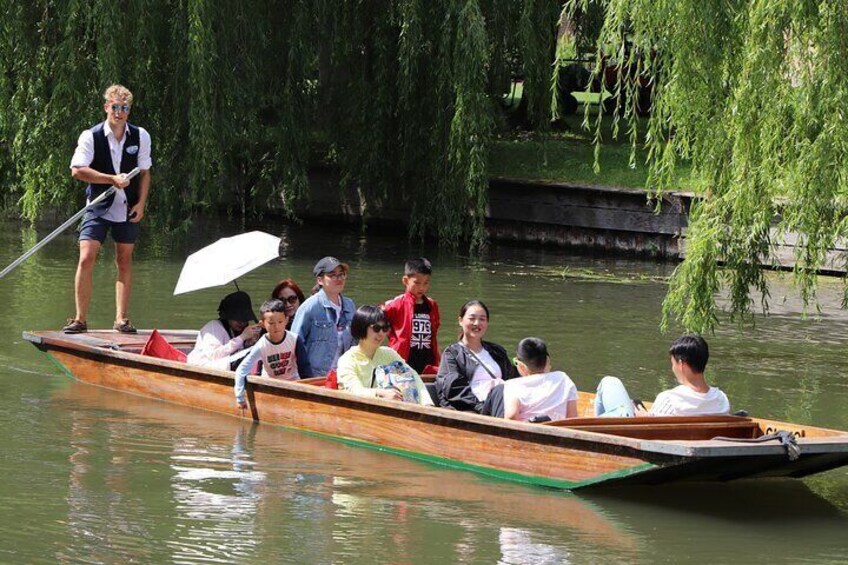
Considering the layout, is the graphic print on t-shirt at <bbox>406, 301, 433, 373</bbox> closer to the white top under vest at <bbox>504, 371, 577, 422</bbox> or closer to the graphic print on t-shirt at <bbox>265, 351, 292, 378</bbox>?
the graphic print on t-shirt at <bbox>265, 351, 292, 378</bbox>

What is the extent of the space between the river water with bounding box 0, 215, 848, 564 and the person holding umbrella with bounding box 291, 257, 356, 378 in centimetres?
56

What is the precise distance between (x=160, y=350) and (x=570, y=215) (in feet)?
32.3

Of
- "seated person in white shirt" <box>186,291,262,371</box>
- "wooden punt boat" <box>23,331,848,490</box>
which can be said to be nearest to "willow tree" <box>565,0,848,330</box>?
"wooden punt boat" <box>23,331,848,490</box>

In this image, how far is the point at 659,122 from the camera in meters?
10.4

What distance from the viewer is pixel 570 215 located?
65.8 ft

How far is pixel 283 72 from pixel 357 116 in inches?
42.6

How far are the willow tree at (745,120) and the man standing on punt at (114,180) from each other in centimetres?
335

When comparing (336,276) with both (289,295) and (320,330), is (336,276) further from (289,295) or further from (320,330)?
(289,295)

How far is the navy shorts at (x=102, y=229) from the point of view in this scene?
37.9 ft

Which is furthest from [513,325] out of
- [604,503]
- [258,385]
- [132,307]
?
[604,503]

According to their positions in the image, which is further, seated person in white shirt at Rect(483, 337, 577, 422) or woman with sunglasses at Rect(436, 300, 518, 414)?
woman with sunglasses at Rect(436, 300, 518, 414)

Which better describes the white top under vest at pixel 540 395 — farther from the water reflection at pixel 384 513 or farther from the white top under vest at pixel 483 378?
the white top under vest at pixel 483 378

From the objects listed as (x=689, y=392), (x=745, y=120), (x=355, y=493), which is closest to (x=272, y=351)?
(x=355, y=493)

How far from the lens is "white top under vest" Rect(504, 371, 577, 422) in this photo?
28.0ft
